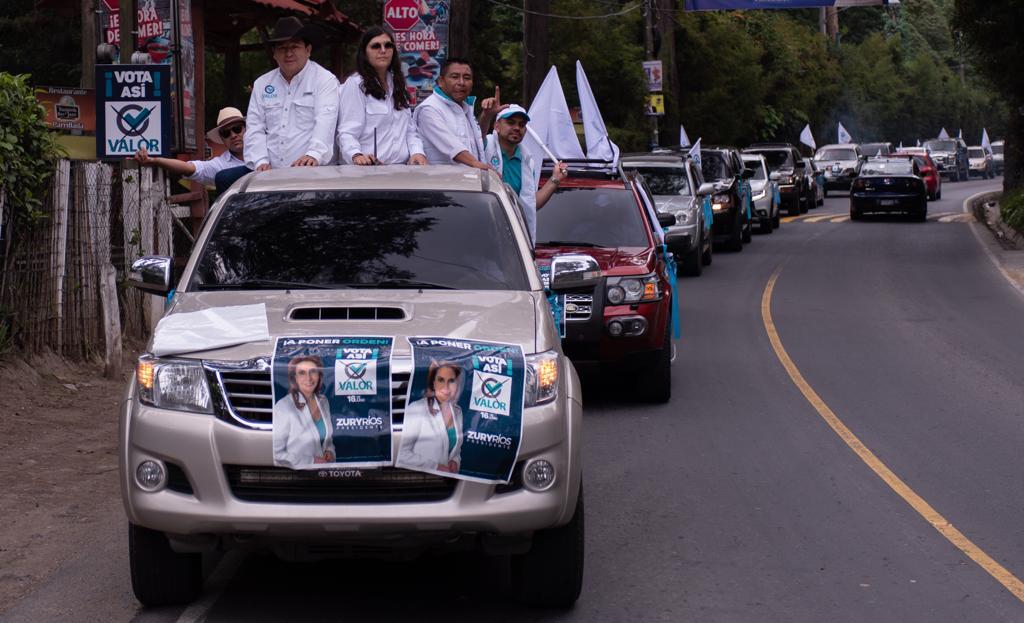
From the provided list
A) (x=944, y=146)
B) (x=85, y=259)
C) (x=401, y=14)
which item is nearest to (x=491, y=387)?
Result: (x=85, y=259)

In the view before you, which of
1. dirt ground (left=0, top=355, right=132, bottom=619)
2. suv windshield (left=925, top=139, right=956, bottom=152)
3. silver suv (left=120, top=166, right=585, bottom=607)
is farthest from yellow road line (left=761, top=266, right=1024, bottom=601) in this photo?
suv windshield (left=925, top=139, right=956, bottom=152)

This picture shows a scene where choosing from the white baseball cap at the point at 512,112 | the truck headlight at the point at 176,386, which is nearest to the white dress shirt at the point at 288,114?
the white baseball cap at the point at 512,112

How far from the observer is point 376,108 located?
9266 mm

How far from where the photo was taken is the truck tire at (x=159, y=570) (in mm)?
5949

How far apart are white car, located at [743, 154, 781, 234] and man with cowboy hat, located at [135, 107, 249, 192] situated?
2409 cm

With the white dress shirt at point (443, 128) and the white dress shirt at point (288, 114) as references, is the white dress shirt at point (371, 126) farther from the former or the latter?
the white dress shirt at point (443, 128)

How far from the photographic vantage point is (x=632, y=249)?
11.9 metres

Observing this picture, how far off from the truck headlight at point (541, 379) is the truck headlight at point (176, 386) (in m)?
1.25

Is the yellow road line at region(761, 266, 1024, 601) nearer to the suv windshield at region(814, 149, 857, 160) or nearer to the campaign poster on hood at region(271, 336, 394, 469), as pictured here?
the campaign poster on hood at region(271, 336, 394, 469)

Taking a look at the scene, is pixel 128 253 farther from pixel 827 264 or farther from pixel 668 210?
pixel 827 264

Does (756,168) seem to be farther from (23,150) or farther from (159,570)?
(159,570)

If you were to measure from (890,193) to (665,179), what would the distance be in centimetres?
1520

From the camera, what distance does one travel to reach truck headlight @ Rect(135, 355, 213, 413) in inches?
221

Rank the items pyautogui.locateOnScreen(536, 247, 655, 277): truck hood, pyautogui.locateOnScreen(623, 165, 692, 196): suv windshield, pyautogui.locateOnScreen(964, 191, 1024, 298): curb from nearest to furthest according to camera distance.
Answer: pyautogui.locateOnScreen(536, 247, 655, 277): truck hood
pyautogui.locateOnScreen(623, 165, 692, 196): suv windshield
pyautogui.locateOnScreen(964, 191, 1024, 298): curb
